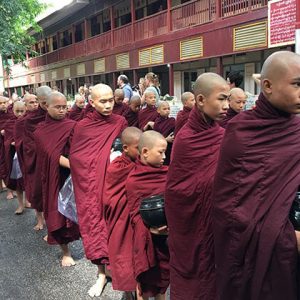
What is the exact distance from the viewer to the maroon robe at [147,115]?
6598 mm

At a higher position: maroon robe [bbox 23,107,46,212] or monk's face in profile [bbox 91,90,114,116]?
monk's face in profile [bbox 91,90,114,116]

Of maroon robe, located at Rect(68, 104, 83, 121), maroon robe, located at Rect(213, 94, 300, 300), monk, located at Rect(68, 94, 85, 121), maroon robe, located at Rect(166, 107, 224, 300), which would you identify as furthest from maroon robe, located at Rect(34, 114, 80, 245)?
monk, located at Rect(68, 94, 85, 121)

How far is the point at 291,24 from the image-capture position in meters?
9.30

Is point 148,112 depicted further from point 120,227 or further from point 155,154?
point 155,154

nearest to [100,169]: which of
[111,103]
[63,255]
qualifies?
[111,103]

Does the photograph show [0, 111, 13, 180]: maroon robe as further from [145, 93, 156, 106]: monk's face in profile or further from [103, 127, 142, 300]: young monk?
[103, 127, 142, 300]: young monk

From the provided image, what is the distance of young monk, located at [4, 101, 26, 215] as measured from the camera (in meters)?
6.38

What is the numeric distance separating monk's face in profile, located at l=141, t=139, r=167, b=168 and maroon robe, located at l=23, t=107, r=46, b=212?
7.83 feet

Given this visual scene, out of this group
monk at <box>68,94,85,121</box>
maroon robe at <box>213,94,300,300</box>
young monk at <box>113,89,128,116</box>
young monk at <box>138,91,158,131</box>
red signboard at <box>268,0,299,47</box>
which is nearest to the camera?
maroon robe at <box>213,94,300,300</box>

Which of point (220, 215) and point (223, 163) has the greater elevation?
point (223, 163)

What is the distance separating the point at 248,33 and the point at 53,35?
1931 cm

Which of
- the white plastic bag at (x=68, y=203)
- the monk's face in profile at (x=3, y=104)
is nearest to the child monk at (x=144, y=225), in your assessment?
the white plastic bag at (x=68, y=203)

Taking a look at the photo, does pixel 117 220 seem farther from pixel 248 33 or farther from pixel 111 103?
pixel 248 33

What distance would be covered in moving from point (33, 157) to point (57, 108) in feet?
4.19
